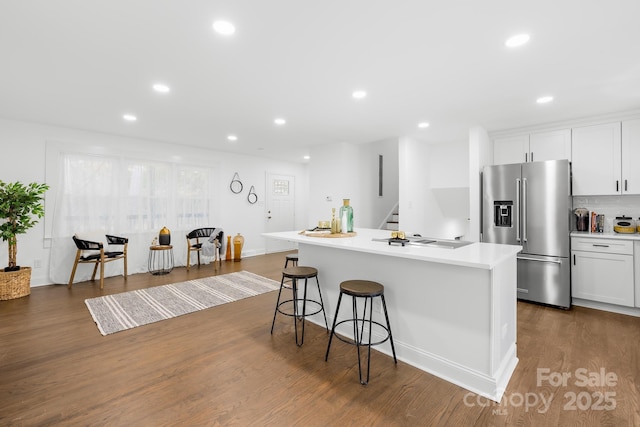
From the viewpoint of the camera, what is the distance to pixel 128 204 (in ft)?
17.4

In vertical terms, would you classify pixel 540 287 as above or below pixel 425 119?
below

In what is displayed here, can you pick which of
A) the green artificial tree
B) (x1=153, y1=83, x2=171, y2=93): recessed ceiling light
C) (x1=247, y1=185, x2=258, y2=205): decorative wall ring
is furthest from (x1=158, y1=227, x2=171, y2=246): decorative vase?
(x1=153, y1=83, x2=171, y2=93): recessed ceiling light

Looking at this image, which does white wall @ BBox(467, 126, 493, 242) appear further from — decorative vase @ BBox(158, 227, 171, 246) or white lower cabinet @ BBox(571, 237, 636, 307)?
decorative vase @ BBox(158, 227, 171, 246)

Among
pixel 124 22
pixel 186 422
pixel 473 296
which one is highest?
pixel 124 22

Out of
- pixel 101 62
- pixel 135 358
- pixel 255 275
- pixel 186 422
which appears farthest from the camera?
pixel 255 275

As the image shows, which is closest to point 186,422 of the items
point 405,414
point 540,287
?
point 405,414

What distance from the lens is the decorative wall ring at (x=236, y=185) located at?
685 centimetres

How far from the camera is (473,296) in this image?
1.97 m

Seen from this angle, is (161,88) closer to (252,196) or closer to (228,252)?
(228,252)

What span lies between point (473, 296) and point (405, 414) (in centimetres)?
85

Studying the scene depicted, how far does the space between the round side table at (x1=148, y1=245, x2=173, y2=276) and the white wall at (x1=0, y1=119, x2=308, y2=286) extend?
27 centimetres

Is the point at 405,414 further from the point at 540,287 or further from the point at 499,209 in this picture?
the point at 499,209

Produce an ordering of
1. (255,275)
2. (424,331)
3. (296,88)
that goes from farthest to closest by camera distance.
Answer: (255,275)
(296,88)
(424,331)

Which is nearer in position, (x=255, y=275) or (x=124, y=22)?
(x=124, y=22)
